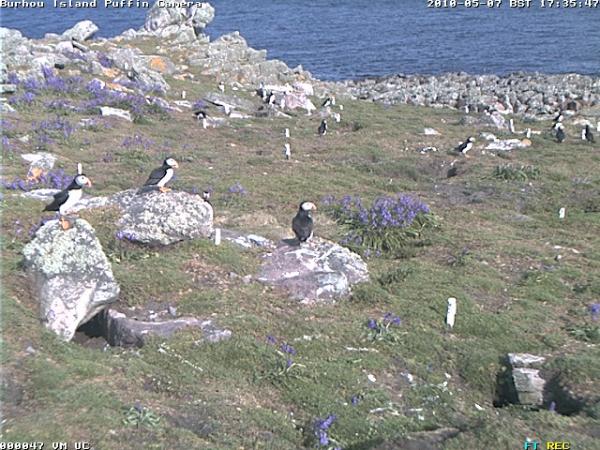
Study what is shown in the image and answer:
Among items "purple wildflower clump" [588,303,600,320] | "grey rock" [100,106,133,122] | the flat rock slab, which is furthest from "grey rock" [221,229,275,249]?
"grey rock" [100,106,133,122]

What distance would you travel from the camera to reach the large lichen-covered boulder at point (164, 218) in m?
14.8

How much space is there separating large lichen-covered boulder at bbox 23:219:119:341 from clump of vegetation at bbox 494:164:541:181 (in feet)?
68.2

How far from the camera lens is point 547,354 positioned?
41.5 ft

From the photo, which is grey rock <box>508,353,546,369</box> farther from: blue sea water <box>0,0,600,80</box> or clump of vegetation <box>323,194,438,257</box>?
blue sea water <box>0,0,600,80</box>

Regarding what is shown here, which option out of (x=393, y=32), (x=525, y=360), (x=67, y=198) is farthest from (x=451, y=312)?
(x=393, y=32)

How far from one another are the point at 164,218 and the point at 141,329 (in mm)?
3720

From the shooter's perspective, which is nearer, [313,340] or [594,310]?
[313,340]

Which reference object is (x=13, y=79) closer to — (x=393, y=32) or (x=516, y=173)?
(x=516, y=173)

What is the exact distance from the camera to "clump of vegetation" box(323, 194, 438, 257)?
18750mm

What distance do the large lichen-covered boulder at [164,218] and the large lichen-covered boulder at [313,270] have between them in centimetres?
206

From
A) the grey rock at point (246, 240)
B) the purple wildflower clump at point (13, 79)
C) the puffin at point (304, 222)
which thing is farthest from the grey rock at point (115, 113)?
the puffin at point (304, 222)

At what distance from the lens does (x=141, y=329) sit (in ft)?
39.0

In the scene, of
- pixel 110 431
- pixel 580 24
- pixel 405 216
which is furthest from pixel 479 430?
pixel 580 24

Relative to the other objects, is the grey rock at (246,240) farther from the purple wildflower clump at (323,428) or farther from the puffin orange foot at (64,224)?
the purple wildflower clump at (323,428)
